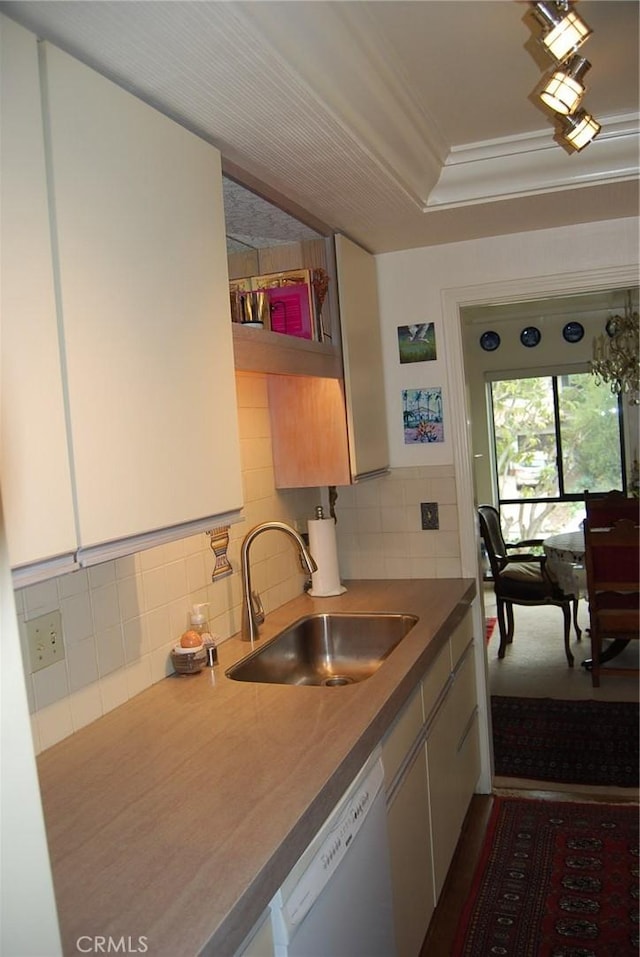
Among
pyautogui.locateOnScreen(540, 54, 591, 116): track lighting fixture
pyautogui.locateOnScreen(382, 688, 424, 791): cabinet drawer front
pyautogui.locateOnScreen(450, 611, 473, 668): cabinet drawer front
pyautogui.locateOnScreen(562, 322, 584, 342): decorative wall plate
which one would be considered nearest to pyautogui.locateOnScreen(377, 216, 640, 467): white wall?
pyautogui.locateOnScreen(450, 611, 473, 668): cabinet drawer front

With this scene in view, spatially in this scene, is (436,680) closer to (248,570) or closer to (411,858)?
(411,858)

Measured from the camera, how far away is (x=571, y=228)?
9.75 feet

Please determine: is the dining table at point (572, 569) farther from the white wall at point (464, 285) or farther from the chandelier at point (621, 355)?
the white wall at point (464, 285)

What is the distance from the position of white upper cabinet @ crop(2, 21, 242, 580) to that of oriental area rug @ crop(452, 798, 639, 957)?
1609 mm

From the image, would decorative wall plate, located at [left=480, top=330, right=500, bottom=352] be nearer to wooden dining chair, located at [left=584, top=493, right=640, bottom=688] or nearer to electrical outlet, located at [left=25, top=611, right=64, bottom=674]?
wooden dining chair, located at [left=584, top=493, right=640, bottom=688]

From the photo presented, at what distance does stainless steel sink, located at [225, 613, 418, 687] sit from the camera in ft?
8.40

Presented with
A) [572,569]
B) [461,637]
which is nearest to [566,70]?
[461,637]

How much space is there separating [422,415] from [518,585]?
2117 millimetres

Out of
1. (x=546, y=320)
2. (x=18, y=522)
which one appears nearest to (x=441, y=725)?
(x=18, y=522)

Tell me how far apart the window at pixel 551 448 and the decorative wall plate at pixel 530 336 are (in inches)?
13.2

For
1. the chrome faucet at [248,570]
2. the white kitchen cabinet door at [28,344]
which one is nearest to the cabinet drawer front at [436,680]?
the chrome faucet at [248,570]

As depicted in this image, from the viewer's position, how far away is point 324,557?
2.96 meters

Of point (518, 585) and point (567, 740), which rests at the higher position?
point (518, 585)

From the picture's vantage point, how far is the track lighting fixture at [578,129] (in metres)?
1.79
